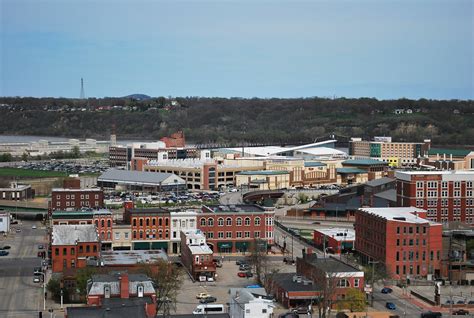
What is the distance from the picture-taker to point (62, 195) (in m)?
42.5

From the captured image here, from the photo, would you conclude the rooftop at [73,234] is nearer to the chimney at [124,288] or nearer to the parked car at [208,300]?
the parked car at [208,300]

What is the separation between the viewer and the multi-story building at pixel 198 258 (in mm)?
30547

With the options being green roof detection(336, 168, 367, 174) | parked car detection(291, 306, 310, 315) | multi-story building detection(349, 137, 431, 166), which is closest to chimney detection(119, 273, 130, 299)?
parked car detection(291, 306, 310, 315)

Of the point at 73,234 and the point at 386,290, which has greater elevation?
the point at 73,234

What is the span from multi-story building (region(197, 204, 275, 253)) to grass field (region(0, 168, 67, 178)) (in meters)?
31.4

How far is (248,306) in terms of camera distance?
2286 centimetres

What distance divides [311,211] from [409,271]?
15.2 m

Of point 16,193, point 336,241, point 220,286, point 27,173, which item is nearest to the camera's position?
point 220,286

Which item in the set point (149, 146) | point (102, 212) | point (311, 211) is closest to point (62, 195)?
point (102, 212)

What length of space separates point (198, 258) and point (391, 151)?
48.2 m

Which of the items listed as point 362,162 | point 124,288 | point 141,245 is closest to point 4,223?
point 141,245

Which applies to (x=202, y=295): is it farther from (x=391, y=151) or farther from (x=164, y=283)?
(x=391, y=151)

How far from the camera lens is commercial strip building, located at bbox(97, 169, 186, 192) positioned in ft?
184

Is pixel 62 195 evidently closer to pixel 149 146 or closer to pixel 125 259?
pixel 125 259
